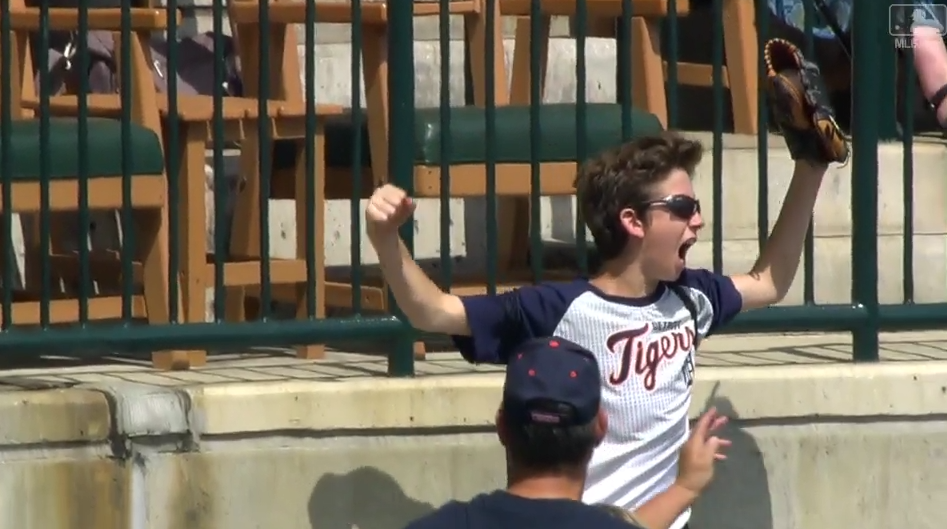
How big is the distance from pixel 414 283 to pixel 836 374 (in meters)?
1.68

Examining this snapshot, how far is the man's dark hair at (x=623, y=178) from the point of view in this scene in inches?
140

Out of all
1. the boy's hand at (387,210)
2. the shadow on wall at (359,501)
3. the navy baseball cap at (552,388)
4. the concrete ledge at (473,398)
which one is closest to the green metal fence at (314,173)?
the concrete ledge at (473,398)

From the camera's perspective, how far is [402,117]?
4.66 metres

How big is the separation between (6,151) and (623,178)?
5.60ft

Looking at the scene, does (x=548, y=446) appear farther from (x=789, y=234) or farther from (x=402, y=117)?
(x=402, y=117)

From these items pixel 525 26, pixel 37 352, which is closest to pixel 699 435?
pixel 37 352

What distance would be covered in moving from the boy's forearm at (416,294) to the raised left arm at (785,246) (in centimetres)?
68

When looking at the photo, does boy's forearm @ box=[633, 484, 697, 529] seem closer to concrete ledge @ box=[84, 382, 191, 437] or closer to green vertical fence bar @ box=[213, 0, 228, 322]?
concrete ledge @ box=[84, 382, 191, 437]

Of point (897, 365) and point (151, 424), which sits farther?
point (897, 365)

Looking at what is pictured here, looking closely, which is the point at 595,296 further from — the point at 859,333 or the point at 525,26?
the point at 525,26

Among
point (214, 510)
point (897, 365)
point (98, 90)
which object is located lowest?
point (214, 510)

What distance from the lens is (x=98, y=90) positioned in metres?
6.35

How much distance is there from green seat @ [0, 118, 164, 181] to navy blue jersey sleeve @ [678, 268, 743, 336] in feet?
5.08

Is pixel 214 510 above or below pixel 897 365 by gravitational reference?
below
